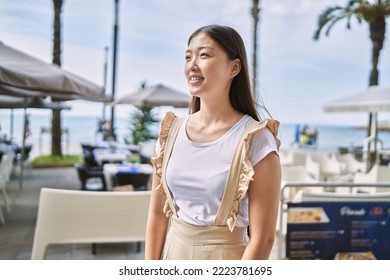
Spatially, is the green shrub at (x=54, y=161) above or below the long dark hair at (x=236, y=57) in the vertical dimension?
below

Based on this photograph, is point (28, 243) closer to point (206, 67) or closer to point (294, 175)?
point (294, 175)

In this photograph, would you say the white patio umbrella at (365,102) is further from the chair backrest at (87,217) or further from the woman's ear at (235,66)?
the woman's ear at (235,66)

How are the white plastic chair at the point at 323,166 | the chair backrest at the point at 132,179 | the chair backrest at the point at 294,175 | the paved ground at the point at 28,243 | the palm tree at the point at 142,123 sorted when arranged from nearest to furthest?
the paved ground at the point at 28,243 → the chair backrest at the point at 294,175 → the chair backrest at the point at 132,179 → the white plastic chair at the point at 323,166 → the palm tree at the point at 142,123

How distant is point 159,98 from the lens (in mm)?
7062

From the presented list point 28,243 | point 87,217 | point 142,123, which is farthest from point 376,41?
point 87,217

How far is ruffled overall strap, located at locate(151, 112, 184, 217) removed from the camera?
3.83 ft

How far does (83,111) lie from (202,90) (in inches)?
90.7

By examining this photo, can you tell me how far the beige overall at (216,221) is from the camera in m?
1.04

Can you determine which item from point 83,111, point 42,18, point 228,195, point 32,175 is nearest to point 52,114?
point 32,175

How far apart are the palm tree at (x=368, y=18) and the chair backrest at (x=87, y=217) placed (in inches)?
339

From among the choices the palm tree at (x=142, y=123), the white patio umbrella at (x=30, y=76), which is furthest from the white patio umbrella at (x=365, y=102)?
the palm tree at (x=142, y=123)

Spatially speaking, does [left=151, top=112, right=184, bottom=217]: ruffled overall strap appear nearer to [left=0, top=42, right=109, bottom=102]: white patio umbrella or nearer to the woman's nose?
the woman's nose
